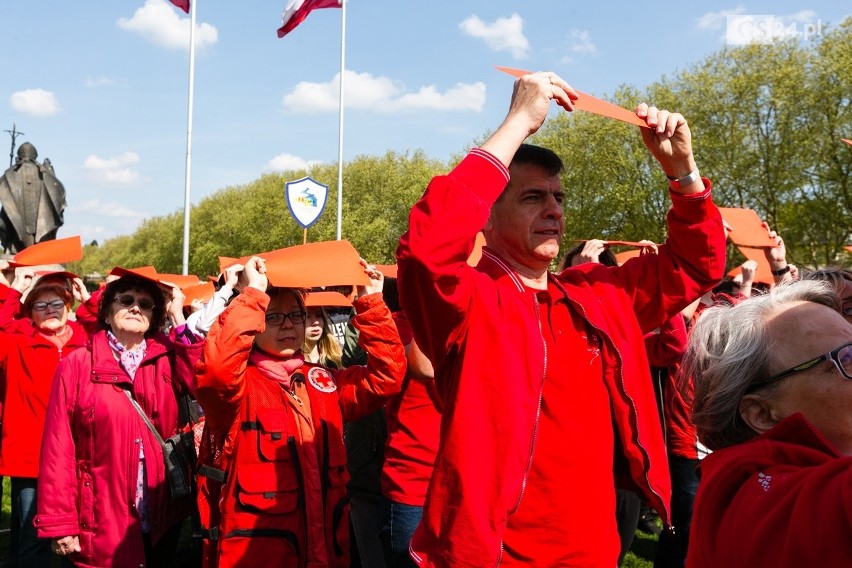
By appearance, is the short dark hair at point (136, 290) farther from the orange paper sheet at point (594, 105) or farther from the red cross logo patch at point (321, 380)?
the orange paper sheet at point (594, 105)

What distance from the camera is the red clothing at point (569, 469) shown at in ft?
6.94

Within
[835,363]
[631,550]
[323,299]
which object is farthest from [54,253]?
[835,363]

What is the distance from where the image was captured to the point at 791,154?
85.8 ft

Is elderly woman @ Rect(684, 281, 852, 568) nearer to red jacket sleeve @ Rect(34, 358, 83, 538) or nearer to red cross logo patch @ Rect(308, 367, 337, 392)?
red cross logo patch @ Rect(308, 367, 337, 392)

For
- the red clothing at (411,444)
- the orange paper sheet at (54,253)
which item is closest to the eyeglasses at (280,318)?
the red clothing at (411,444)

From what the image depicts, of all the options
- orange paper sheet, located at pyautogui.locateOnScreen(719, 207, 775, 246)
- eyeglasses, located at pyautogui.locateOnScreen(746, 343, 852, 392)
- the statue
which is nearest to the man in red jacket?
eyeglasses, located at pyautogui.locateOnScreen(746, 343, 852, 392)

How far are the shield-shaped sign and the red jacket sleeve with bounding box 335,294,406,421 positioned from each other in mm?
16713

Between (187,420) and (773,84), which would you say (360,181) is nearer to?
(773,84)

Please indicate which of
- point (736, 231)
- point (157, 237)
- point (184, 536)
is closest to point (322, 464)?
point (736, 231)

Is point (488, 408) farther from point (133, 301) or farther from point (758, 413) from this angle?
point (133, 301)

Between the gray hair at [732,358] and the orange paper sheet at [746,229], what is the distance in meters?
2.81

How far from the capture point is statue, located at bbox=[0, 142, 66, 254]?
45.2 ft

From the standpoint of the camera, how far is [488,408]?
2.06m

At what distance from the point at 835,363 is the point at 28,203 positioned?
1464 cm
